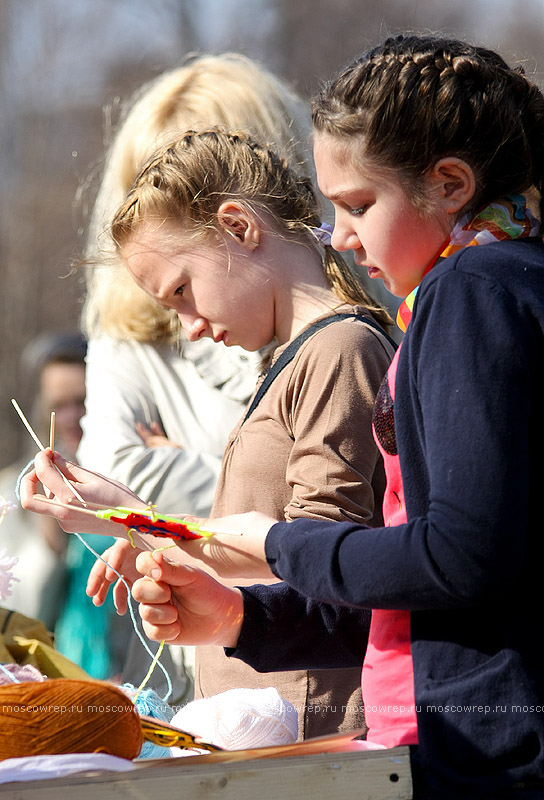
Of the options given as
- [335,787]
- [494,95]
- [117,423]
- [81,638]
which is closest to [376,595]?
[335,787]

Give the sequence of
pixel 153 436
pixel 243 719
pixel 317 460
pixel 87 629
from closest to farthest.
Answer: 1. pixel 243 719
2. pixel 317 460
3. pixel 153 436
4. pixel 87 629

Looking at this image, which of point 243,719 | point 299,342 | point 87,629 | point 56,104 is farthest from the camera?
point 56,104

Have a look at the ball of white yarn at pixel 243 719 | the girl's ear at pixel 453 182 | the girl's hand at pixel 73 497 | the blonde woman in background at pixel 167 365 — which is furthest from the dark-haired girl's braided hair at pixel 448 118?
the blonde woman in background at pixel 167 365

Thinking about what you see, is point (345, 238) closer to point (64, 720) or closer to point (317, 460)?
point (317, 460)

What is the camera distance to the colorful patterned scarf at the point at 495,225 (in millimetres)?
1063

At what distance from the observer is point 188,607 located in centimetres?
126

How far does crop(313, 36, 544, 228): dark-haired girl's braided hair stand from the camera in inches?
43.6

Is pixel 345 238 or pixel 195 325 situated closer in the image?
pixel 345 238

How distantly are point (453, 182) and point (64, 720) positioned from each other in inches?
28.9

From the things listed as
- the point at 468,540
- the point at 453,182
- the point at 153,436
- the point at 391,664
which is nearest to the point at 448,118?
the point at 453,182

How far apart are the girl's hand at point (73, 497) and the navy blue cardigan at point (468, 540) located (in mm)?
561

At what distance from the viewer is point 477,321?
91 cm

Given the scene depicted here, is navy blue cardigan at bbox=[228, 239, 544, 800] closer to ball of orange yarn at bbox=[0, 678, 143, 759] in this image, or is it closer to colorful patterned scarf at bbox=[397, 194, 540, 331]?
colorful patterned scarf at bbox=[397, 194, 540, 331]

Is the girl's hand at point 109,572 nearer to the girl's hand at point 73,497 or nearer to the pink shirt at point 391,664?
the girl's hand at point 73,497
